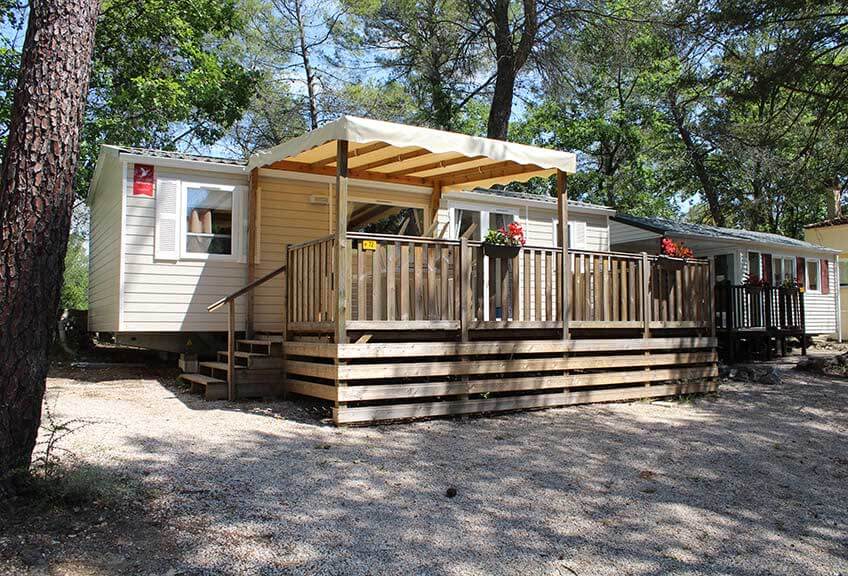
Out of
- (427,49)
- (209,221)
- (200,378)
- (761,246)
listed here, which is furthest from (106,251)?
(761,246)

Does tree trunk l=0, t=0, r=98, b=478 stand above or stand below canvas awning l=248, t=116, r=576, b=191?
below

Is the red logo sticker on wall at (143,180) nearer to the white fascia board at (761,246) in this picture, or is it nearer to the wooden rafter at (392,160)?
the wooden rafter at (392,160)

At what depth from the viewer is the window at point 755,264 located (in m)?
17.8

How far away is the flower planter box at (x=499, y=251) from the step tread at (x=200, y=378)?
322 cm

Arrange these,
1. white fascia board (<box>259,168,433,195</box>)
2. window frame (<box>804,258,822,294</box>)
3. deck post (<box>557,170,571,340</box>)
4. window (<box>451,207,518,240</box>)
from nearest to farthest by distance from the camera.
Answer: deck post (<box>557,170,571,340</box>), white fascia board (<box>259,168,433,195</box>), window (<box>451,207,518,240</box>), window frame (<box>804,258,822,294</box>)

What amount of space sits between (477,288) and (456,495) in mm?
3513

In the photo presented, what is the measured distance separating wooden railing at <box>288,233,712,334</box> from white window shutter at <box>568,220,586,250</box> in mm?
3348

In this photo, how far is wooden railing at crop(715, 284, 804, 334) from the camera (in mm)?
14023

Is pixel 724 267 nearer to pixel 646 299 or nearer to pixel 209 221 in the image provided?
pixel 646 299

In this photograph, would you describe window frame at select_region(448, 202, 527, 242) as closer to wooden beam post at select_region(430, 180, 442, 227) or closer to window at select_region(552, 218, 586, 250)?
wooden beam post at select_region(430, 180, 442, 227)

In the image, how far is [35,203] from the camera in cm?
371

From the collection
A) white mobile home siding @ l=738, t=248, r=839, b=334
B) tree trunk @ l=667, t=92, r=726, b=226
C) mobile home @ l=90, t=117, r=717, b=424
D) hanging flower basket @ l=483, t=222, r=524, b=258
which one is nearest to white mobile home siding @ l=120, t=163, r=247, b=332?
mobile home @ l=90, t=117, r=717, b=424

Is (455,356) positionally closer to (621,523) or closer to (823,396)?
(621,523)

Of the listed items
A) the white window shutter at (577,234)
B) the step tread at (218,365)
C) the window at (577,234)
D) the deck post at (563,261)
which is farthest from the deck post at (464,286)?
the white window shutter at (577,234)
